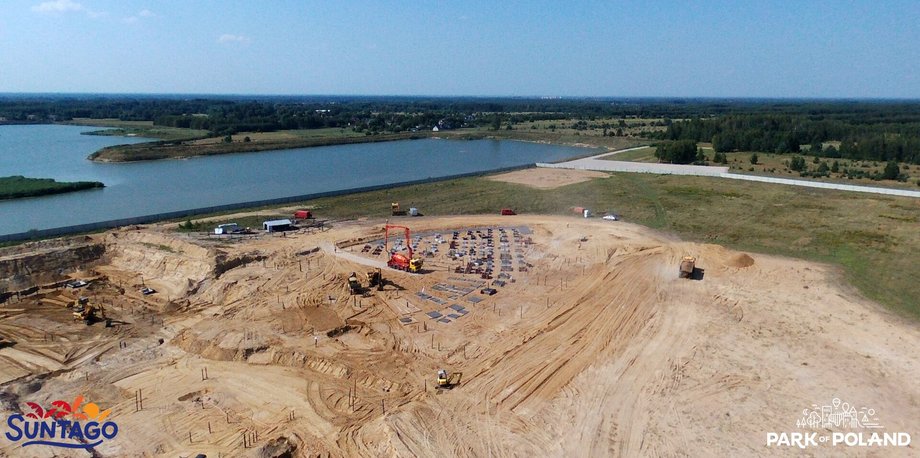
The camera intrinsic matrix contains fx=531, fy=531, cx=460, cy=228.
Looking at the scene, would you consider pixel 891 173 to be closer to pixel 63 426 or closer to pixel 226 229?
pixel 226 229

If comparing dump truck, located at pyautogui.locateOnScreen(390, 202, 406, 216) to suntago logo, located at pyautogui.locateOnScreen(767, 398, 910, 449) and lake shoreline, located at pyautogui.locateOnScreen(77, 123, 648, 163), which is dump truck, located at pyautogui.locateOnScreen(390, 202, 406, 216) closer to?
suntago logo, located at pyautogui.locateOnScreen(767, 398, 910, 449)

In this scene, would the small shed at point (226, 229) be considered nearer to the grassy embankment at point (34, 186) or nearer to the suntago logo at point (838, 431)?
the grassy embankment at point (34, 186)

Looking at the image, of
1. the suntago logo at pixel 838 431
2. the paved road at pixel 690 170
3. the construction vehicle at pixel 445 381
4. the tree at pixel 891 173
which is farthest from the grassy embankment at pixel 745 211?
the construction vehicle at pixel 445 381

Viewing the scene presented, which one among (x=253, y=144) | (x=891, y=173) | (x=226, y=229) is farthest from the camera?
(x=253, y=144)

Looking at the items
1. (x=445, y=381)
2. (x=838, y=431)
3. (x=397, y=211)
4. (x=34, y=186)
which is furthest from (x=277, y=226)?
(x=34, y=186)

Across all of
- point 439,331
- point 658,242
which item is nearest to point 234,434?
point 439,331

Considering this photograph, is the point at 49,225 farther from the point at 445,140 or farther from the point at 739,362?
the point at 445,140
